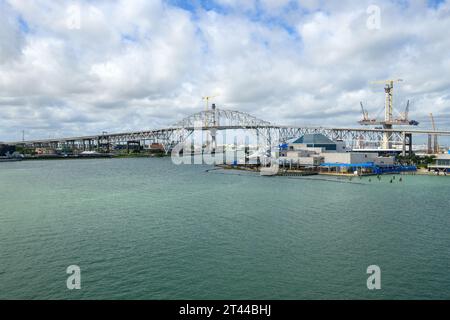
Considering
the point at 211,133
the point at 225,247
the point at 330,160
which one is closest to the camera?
the point at 225,247

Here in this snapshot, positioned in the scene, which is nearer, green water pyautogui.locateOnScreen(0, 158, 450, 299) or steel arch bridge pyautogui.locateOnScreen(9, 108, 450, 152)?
green water pyautogui.locateOnScreen(0, 158, 450, 299)

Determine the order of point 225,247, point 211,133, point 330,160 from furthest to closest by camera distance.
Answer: point 211,133
point 330,160
point 225,247

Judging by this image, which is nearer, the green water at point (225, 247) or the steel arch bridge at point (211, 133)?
the green water at point (225, 247)

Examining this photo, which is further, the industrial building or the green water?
the industrial building

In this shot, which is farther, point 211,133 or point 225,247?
point 211,133

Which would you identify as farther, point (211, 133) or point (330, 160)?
point (211, 133)

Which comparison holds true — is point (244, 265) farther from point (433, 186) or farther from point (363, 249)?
point (433, 186)

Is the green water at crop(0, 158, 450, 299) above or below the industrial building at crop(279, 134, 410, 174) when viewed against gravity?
below

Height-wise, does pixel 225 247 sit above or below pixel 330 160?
below

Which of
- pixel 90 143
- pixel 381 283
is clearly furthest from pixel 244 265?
pixel 90 143
